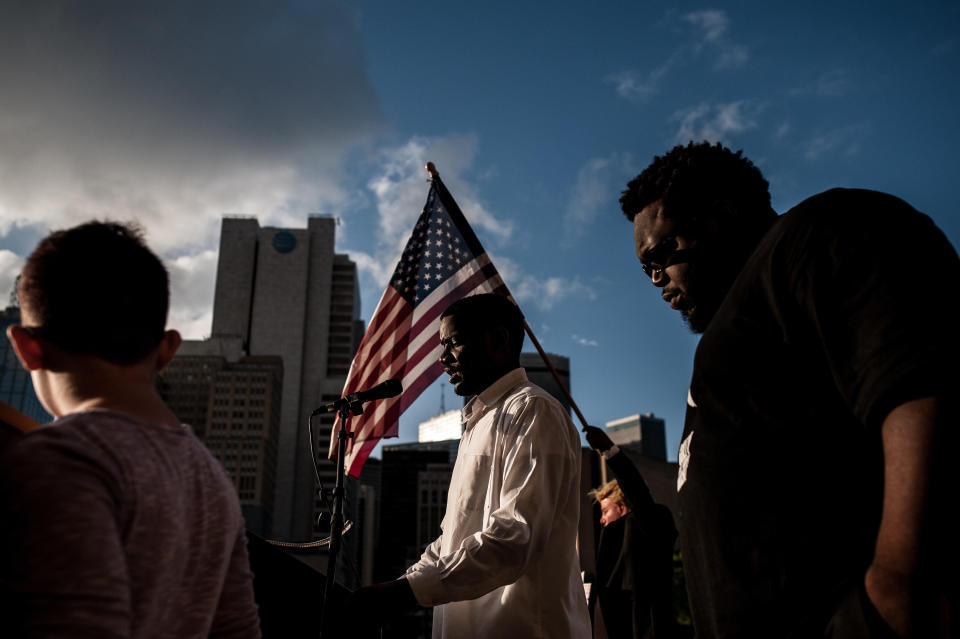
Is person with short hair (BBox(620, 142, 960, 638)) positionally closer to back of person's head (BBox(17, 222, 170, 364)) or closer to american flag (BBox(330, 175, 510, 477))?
back of person's head (BBox(17, 222, 170, 364))

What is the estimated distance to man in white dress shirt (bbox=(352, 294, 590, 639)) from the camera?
2422 millimetres

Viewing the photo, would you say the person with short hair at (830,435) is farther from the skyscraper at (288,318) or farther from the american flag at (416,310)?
the skyscraper at (288,318)

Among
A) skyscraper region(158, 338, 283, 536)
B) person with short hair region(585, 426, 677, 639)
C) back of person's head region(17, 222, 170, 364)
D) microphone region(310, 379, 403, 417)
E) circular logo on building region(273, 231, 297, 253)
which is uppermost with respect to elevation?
circular logo on building region(273, 231, 297, 253)

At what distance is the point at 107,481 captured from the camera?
1.19m

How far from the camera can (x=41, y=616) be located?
Answer: 1060 mm

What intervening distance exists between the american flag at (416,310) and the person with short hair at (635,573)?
143cm

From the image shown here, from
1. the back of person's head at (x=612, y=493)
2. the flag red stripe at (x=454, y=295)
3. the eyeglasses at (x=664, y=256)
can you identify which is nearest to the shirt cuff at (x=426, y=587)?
the eyeglasses at (x=664, y=256)

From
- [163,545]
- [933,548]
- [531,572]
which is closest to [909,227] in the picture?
[933,548]

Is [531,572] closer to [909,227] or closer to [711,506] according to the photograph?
[711,506]

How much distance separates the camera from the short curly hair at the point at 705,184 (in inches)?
77.3

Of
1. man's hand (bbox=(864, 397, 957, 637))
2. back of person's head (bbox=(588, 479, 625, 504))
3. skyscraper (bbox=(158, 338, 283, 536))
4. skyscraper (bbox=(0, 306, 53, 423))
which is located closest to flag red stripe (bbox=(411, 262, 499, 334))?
back of person's head (bbox=(588, 479, 625, 504))

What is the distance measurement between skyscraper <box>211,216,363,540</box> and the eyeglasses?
123792mm

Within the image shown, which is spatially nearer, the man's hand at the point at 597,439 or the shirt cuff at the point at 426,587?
the shirt cuff at the point at 426,587

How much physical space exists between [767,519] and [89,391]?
1.29 metres
